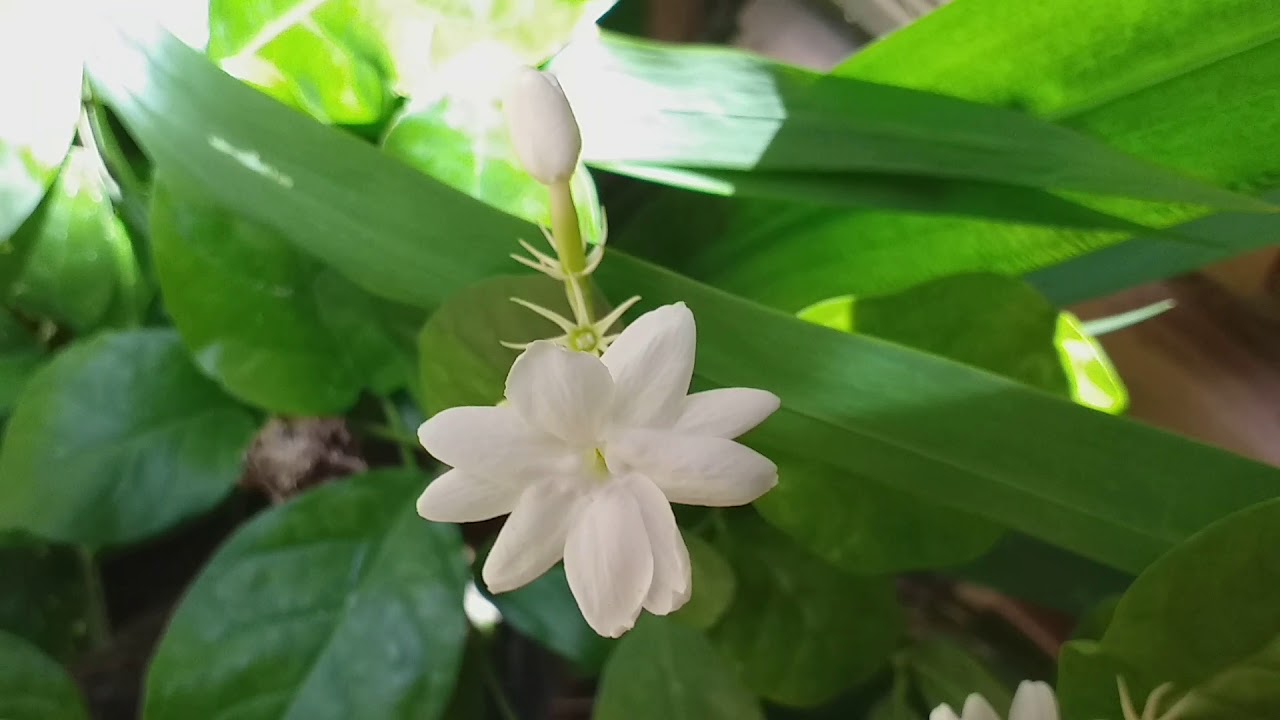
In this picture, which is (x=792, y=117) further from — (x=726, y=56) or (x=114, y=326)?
(x=114, y=326)

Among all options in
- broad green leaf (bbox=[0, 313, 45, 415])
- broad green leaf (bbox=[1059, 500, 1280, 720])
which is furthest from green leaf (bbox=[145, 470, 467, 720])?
broad green leaf (bbox=[1059, 500, 1280, 720])

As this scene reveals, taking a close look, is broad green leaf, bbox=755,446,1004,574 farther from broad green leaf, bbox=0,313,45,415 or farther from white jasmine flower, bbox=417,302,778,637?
broad green leaf, bbox=0,313,45,415

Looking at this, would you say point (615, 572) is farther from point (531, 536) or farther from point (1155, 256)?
point (1155, 256)

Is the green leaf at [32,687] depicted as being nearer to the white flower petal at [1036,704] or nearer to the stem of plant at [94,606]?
the stem of plant at [94,606]

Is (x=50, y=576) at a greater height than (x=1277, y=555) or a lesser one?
lesser

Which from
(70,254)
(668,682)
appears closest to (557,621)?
(668,682)

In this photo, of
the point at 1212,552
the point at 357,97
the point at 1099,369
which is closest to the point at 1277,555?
the point at 1212,552

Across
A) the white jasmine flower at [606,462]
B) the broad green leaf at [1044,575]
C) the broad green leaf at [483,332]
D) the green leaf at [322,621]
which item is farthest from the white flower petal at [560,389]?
the broad green leaf at [1044,575]

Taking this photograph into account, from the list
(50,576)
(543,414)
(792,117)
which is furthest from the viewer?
(50,576)
